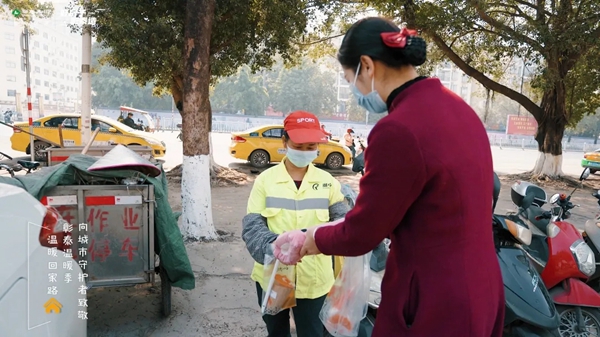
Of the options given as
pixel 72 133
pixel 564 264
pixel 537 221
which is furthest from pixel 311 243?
pixel 72 133

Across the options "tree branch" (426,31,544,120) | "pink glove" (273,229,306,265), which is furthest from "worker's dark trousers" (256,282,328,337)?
"tree branch" (426,31,544,120)

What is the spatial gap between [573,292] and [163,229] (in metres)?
3.03

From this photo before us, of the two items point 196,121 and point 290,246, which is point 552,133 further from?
point 290,246

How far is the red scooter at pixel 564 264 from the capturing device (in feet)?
10.4

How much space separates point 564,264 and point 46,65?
256ft

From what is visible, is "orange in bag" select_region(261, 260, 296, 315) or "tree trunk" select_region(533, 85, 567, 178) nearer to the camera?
"orange in bag" select_region(261, 260, 296, 315)

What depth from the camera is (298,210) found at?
7.43 feet

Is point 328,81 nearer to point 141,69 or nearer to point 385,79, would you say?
point 141,69

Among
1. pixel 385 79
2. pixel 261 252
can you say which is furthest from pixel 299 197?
pixel 385 79

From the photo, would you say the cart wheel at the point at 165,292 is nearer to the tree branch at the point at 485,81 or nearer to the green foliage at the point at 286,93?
the tree branch at the point at 485,81

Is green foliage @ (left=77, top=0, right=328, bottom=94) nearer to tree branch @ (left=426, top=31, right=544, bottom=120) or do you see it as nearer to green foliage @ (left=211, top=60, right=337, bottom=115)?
tree branch @ (left=426, top=31, right=544, bottom=120)

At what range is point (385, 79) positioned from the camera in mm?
1303

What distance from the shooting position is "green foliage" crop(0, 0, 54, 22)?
1305 centimetres

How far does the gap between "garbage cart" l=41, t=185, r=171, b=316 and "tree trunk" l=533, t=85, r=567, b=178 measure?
44.3 feet
